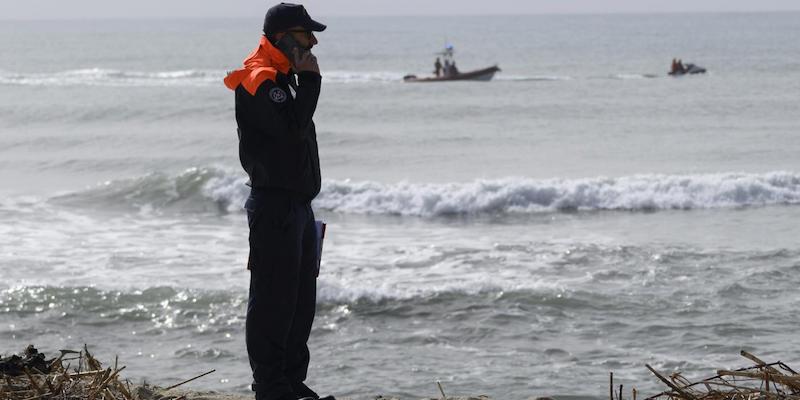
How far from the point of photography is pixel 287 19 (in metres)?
4.30

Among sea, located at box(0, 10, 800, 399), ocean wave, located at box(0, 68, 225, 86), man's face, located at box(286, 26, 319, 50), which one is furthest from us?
ocean wave, located at box(0, 68, 225, 86)

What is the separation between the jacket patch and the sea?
10.6 feet

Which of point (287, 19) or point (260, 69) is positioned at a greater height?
point (287, 19)

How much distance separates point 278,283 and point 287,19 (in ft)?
3.23

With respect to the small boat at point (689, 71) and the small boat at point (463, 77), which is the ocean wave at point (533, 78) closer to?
the small boat at point (463, 77)

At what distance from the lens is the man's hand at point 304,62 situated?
169 inches

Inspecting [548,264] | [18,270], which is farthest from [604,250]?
[18,270]

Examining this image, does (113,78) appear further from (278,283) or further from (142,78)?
(278,283)

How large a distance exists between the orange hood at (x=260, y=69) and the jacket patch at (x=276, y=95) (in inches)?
1.9

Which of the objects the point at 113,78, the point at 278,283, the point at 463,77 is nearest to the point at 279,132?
the point at 278,283

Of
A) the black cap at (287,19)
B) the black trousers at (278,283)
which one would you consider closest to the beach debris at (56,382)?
the black trousers at (278,283)

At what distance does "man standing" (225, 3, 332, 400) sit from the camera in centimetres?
424

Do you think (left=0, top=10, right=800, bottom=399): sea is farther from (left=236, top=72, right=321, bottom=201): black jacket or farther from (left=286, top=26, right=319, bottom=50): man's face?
(left=286, top=26, right=319, bottom=50): man's face

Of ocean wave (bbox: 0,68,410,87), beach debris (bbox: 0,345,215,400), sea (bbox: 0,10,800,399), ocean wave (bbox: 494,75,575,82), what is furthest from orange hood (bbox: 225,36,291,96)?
ocean wave (bbox: 494,75,575,82)
